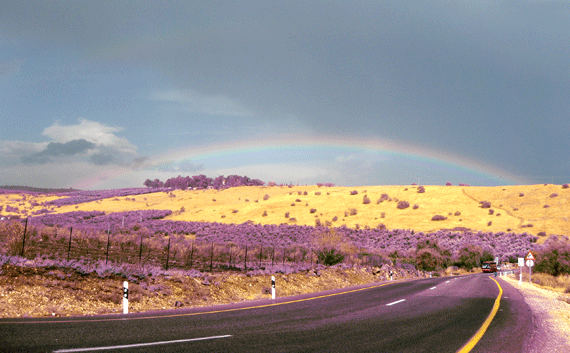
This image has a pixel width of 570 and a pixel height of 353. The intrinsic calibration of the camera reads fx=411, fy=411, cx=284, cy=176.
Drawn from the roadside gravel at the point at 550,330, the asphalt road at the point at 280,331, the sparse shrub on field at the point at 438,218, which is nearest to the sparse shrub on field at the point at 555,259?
the roadside gravel at the point at 550,330

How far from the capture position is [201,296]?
1838cm

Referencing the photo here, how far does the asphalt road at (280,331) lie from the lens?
7.74 metres

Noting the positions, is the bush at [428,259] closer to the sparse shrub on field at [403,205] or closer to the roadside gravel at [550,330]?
the sparse shrub on field at [403,205]

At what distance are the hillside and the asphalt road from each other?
5994cm

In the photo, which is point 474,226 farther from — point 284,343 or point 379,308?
point 284,343

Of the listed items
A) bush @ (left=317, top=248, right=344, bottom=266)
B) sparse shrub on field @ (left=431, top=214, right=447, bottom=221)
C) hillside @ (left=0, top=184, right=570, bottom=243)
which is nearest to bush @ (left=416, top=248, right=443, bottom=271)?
hillside @ (left=0, top=184, right=570, bottom=243)

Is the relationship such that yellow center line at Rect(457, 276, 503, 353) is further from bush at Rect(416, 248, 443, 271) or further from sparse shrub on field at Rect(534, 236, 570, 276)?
bush at Rect(416, 248, 443, 271)

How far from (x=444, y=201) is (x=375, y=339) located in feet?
285

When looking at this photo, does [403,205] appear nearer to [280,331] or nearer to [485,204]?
[485,204]

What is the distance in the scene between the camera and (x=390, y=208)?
8688cm

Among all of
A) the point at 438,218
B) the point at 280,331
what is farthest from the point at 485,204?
the point at 280,331

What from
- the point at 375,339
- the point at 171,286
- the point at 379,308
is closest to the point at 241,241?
the point at 171,286

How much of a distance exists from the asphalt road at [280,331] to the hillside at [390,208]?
59936 mm

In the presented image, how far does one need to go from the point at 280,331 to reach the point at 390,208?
80.5 m
